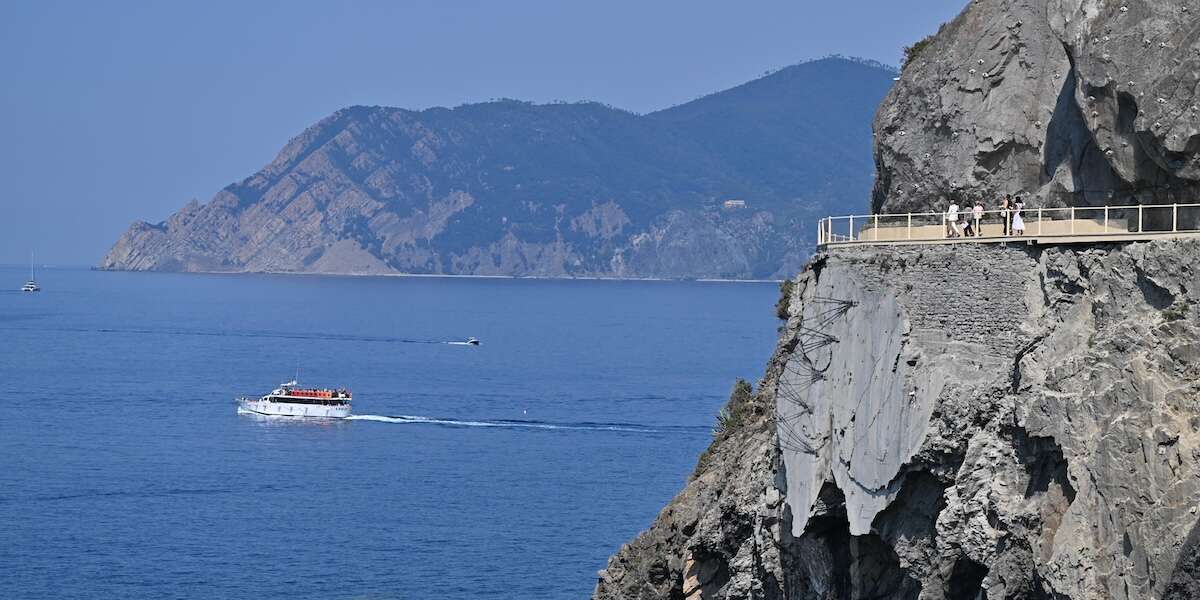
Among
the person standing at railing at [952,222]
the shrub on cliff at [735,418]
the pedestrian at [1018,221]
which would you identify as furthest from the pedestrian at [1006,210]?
the shrub on cliff at [735,418]

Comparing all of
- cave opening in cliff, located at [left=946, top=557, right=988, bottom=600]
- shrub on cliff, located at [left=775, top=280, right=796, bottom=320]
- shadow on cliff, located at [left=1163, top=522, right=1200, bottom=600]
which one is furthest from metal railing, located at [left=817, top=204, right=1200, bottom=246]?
shrub on cliff, located at [left=775, top=280, right=796, bottom=320]

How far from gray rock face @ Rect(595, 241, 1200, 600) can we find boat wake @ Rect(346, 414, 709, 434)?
60.7 meters

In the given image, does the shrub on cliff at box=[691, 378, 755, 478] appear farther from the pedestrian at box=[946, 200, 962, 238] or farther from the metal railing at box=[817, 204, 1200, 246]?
the pedestrian at box=[946, 200, 962, 238]

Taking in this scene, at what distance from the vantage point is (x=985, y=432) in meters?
27.6

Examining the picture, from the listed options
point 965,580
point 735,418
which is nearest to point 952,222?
point 965,580

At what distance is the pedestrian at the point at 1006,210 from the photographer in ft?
99.1

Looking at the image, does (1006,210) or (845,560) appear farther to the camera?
(845,560)

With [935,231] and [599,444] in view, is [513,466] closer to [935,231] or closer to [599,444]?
[599,444]

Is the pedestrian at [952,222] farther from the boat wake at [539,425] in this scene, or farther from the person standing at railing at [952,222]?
the boat wake at [539,425]

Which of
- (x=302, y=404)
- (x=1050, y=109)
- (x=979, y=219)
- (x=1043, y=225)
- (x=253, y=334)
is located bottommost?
(x=302, y=404)

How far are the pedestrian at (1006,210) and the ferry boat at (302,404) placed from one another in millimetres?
79237

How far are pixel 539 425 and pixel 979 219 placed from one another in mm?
71549

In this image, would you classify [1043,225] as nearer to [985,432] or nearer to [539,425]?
[985,432]

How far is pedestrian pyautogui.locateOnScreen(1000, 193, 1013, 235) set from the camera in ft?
99.1
